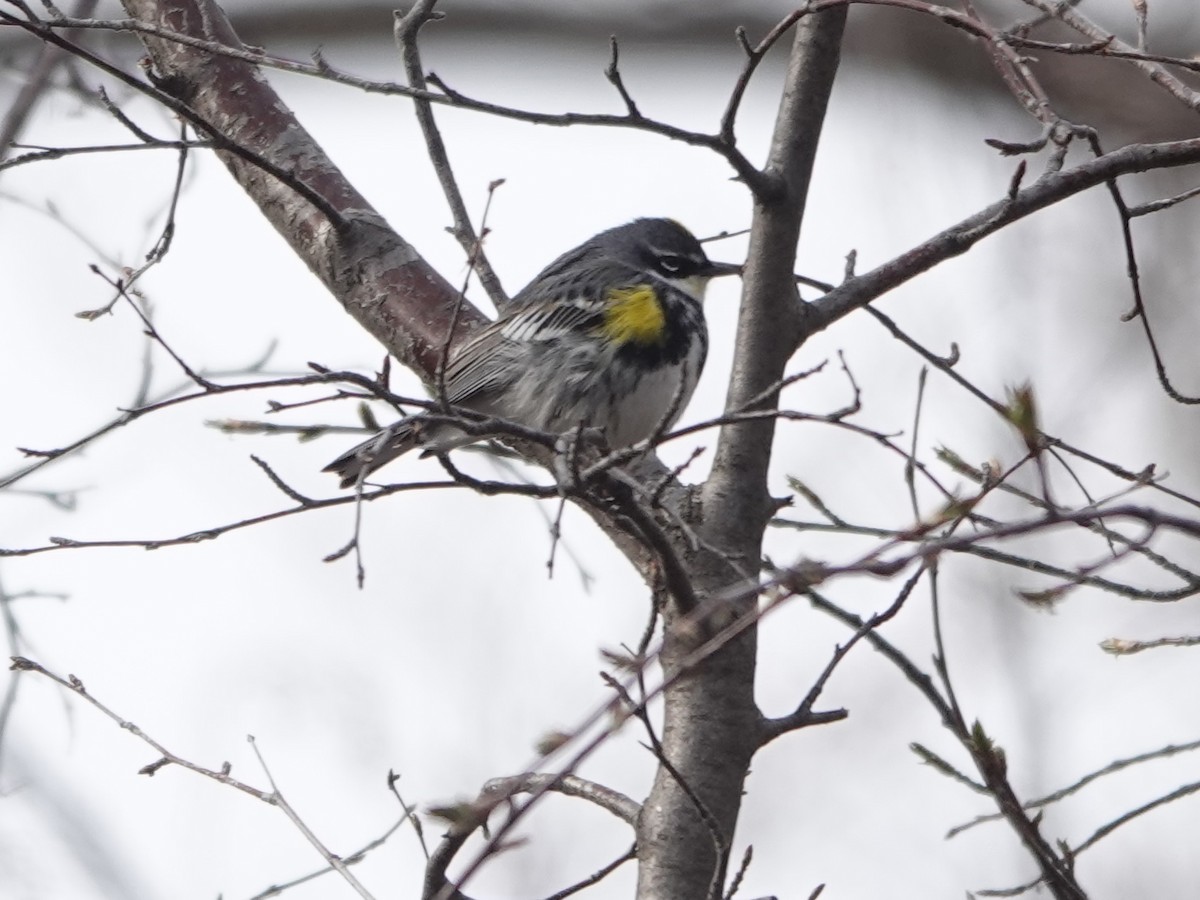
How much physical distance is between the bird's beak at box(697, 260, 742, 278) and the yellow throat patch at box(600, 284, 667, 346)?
23.1 inches

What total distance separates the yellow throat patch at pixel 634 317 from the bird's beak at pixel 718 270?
1.92ft

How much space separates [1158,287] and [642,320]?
17.5 ft

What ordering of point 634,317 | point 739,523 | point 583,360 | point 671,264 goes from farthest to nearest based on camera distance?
point 671,264 < point 634,317 < point 583,360 < point 739,523

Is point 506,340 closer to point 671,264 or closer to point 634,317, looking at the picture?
point 634,317

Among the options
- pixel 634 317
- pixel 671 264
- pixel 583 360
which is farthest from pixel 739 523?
pixel 671 264

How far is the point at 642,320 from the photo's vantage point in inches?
249

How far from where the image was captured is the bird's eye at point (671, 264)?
7.09 metres

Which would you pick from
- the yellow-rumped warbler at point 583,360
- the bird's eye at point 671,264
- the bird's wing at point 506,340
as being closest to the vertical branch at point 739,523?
the yellow-rumped warbler at point 583,360

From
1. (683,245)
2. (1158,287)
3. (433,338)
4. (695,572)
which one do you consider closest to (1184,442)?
(1158,287)

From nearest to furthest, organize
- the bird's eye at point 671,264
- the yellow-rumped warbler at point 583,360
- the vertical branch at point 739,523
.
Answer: the vertical branch at point 739,523, the yellow-rumped warbler at point 583,360, the bird's eye at point 671,264

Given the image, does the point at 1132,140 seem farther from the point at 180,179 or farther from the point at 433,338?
the point at 180,179

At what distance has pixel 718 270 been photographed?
7.17 m

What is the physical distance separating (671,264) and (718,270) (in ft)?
0.74

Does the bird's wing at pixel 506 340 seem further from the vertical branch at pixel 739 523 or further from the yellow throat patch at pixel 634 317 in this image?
the vertical branch at pixel 739 523
